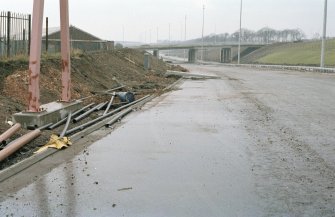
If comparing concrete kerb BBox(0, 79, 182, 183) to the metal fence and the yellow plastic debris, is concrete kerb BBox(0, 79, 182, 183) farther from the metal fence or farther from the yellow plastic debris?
the metal fence

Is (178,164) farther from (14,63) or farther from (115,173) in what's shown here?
(14,63)

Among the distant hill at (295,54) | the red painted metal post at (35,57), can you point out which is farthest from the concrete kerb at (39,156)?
the distant hill at (295,54)

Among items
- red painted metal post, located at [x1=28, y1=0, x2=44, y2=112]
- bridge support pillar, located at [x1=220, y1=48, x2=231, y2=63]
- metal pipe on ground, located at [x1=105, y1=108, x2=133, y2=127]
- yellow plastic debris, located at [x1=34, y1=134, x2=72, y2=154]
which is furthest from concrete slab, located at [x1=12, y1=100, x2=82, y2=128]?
bridge support pillar, located at [x1=220, y1=48, x2=231, y2=63]

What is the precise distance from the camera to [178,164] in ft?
28.3

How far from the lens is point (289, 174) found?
7977mm

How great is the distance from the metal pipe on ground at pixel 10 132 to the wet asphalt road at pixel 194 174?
4.96ft

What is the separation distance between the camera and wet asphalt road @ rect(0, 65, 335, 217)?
619cm

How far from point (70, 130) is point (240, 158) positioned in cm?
444

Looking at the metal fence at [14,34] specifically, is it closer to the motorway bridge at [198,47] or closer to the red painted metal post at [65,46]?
the red painted metal post at [65,46]

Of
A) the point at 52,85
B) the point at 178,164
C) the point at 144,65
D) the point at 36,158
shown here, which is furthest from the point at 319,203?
the point at 144,65

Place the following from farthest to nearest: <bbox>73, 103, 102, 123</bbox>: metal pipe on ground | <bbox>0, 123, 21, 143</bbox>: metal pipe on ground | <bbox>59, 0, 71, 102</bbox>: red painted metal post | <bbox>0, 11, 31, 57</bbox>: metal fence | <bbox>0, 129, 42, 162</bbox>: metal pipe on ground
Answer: <bbox>0, 11, 31, 57</bbox>: metal fence
<bbox>59, 0, 71, 102</bbox>: red painted metal post
<bbox>73, 103, 102, 123</bbox>: metal pipe on ground
<bbox>0, 123, 21, 143</bbox>: metal pipe on ground
<bbox>0, 129, 42, 162</bbox>: metal pipe on ground

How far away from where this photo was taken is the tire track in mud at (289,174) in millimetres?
6246

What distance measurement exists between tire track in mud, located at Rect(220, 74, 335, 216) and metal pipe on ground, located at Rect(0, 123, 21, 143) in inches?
185

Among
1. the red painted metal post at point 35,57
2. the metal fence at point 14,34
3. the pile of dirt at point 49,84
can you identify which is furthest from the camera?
the metal fence at point 14,34
